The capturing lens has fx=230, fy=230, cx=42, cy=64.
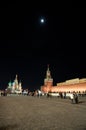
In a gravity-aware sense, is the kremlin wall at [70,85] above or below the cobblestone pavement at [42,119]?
above

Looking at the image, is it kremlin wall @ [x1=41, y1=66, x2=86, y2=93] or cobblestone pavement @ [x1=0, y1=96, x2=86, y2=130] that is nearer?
cobblestone pavement @ [x1=0, y1=96, x2=86, y2=130]

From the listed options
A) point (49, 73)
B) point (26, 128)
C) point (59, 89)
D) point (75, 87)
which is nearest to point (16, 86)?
point (49, 73)

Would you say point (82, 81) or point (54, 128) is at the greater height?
point (82, 81)

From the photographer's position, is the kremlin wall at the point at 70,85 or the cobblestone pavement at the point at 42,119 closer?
the cobblestone pavement at the point at 42,119

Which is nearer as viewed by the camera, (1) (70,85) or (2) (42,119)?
(2) (42,119)

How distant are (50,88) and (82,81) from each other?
40.6m

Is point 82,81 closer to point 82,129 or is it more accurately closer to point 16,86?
point 82,129

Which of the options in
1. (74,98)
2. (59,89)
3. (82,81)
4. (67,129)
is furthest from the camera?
(59,89)

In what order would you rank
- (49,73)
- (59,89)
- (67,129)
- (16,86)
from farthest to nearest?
1. (16,86)
2. (49,73)
3. (59,89)
4. (67,129)

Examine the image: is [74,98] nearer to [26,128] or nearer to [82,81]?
[26,128]

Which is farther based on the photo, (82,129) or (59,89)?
(59,89)

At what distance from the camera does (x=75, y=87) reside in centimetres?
9531

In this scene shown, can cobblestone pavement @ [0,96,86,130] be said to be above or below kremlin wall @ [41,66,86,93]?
below

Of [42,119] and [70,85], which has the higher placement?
[70,85]
